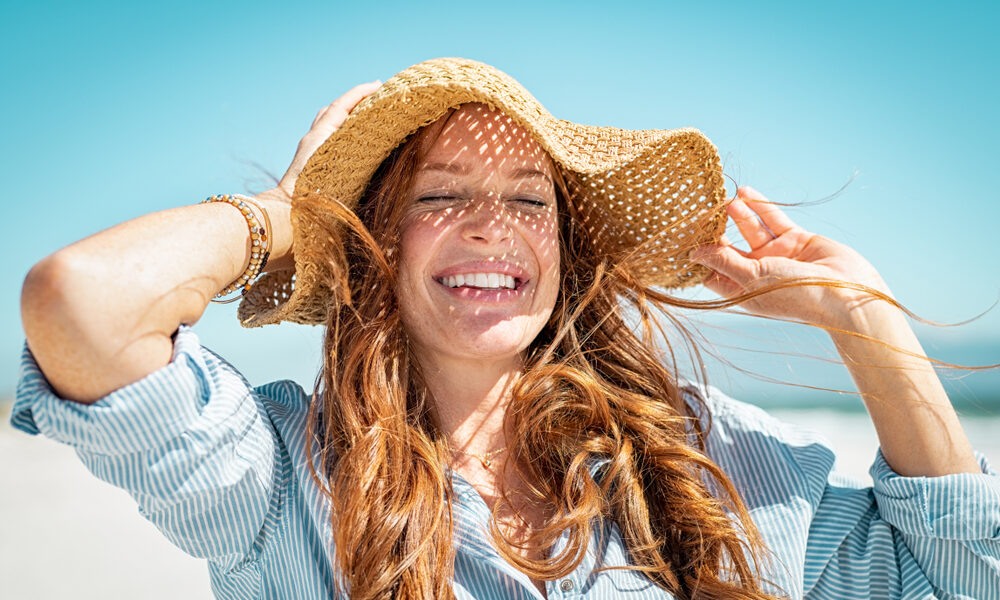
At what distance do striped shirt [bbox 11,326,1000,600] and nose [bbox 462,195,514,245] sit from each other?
2.16 feet

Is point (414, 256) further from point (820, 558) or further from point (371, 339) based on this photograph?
point (820, 558)

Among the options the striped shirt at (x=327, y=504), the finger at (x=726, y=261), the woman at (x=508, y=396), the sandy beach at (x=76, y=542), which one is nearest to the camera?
the striped shirt at (x=327, y=504)

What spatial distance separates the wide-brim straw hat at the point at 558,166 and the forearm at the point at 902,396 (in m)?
0.52

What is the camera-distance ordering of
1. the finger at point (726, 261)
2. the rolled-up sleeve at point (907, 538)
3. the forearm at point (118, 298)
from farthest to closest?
1. the finger at point (726, 261)
2. the rolled-up sleeve at point (907, 538)
3. the forearm at point (118, 298)

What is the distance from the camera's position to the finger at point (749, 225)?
231cm

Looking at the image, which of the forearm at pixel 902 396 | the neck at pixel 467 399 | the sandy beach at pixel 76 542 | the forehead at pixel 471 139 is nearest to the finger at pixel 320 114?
the forehead at pixel 471 139

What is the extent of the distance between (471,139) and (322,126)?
0.43 m

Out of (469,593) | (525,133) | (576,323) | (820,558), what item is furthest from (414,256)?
(820,558)

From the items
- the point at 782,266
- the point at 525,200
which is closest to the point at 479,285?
the point at 525,200

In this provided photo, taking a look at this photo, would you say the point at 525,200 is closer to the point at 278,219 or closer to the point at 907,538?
the point at 278,219

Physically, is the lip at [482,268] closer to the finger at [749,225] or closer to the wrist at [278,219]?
the wrist at [278,219]

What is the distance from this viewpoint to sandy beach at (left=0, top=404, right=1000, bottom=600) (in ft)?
14.7

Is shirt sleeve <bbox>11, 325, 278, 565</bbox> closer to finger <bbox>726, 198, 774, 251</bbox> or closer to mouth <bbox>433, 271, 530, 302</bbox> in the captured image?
mouth <bbox>433, 271, 530, 302</bbox>

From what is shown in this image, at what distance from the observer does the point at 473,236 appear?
75.9 inches
